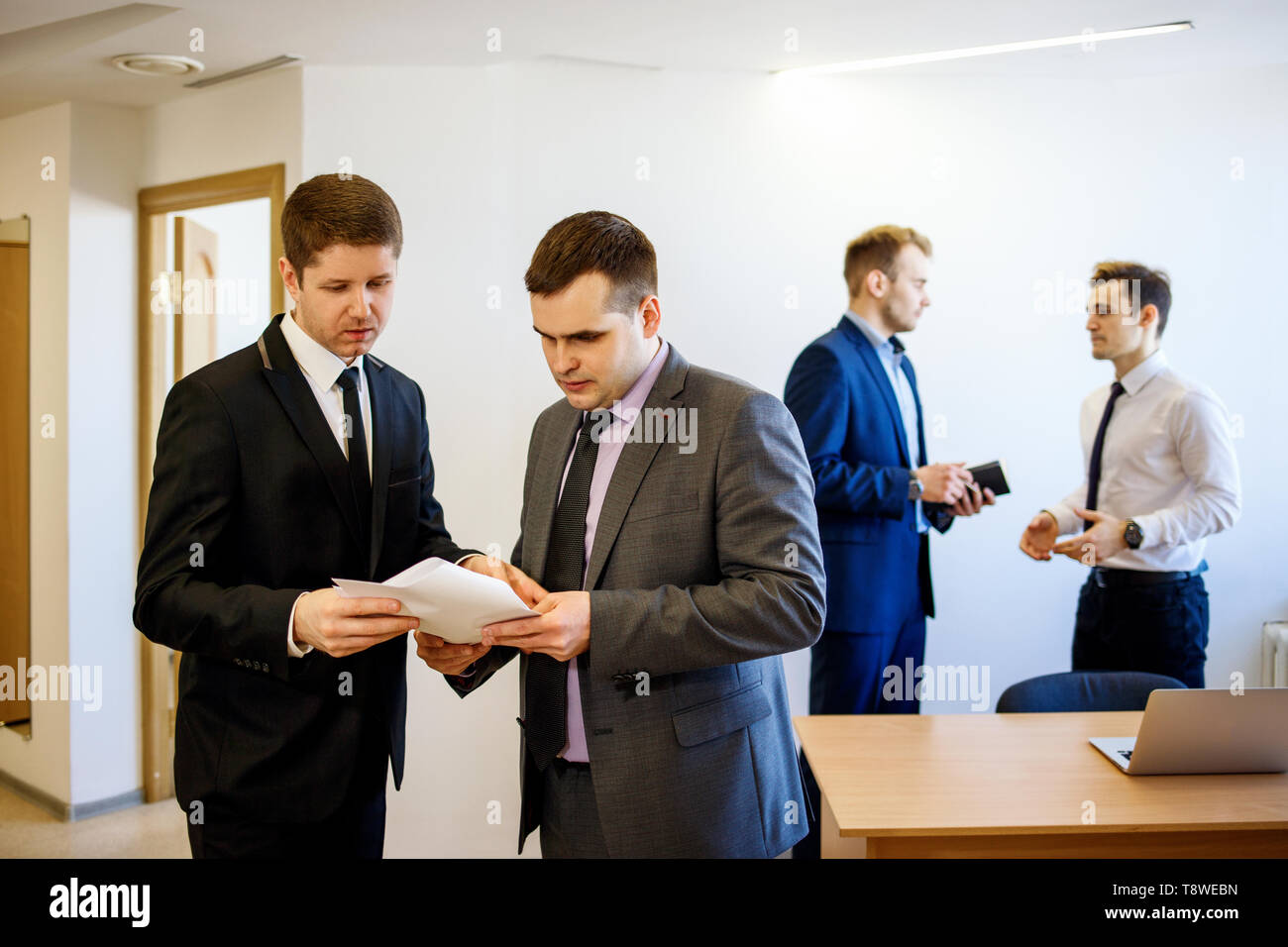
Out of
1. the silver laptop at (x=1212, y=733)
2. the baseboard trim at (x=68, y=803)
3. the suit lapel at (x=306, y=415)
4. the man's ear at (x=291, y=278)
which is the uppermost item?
the man's ear at (x=291, y=278)

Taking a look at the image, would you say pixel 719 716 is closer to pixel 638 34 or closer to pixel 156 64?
pixel 638 34

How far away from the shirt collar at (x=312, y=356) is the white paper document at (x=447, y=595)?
0.55 meters

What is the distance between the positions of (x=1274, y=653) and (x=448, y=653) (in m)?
3.36

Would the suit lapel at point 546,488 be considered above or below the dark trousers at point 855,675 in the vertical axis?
above

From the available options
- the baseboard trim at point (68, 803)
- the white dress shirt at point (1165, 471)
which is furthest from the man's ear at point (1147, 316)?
the baseboard trim at point (68, 803)

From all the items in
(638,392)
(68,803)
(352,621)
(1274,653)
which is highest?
(638,392)

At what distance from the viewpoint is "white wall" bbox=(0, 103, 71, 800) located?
238 cm

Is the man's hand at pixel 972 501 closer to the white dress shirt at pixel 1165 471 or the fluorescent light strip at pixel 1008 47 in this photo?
the white dress shirt at pixel 1165 471

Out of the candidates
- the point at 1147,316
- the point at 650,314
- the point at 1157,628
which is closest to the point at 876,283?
the point at 1147,316

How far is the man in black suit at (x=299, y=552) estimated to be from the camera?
176 centimetres

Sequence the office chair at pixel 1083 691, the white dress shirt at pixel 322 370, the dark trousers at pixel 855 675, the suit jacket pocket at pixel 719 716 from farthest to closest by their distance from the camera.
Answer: the dark trousers at pixel 855 675, the office chair at pixel 1083 691, the white dress shirt at pixel 322 370, the suit jacket pocket at pixel 719 716

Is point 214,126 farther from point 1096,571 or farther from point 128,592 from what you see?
point 1096,571

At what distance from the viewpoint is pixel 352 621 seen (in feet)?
5.30

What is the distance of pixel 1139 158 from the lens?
3.82m
